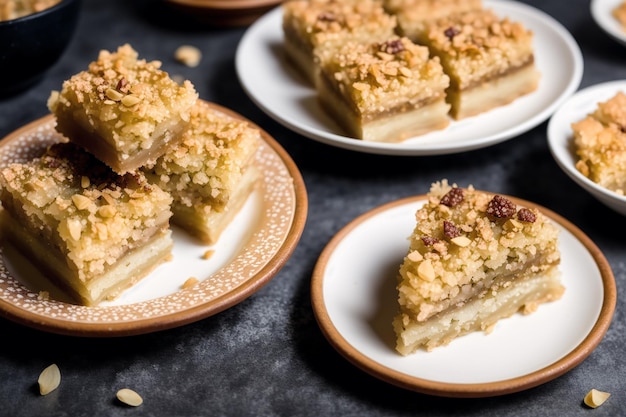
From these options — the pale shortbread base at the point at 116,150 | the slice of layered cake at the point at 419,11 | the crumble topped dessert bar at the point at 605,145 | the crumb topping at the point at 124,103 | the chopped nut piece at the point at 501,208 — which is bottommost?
the crumble topped dessert bar at the point at 605,145

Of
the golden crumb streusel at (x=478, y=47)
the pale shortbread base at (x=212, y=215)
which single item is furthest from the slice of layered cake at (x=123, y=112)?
the golden crumb streusel at (x=478, y=47)

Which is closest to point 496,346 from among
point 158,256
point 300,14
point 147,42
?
point 158,256

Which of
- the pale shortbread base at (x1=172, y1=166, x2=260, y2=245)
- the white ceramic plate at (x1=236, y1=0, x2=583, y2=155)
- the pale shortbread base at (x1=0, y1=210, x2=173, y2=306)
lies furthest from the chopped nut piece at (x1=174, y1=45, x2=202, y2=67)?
the pale shortbread base at (x1=0, y1=210, x2=173, y2=306)

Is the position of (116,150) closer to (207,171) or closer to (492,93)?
(207,171)

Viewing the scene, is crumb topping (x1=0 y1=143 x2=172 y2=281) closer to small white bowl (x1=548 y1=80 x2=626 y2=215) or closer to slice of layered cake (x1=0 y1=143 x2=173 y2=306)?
slice of layered cake (x1=0 y1=143 x2=173 y2=306)

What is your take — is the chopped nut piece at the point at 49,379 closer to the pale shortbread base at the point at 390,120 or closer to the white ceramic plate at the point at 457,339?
the white ceramic plate at the point at 457,339

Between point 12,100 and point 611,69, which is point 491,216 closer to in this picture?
point 611,69

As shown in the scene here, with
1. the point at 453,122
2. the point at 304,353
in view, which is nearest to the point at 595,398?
the point at 304,353
